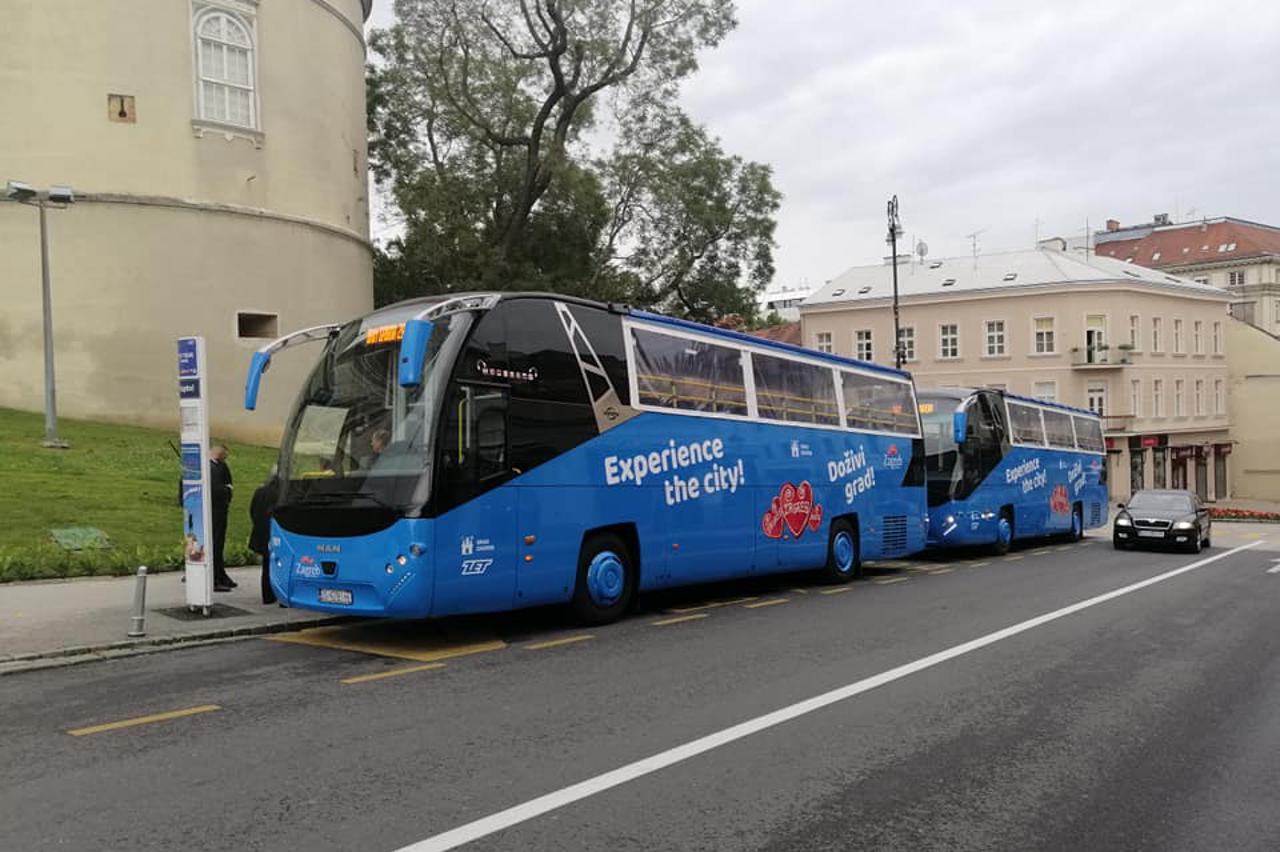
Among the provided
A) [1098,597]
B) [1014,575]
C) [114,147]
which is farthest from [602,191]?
[1098,597]

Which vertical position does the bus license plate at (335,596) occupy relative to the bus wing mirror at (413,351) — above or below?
below

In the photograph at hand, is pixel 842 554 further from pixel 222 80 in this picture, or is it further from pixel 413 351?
pixel 222 80

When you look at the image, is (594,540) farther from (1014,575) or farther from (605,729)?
(1014,575)

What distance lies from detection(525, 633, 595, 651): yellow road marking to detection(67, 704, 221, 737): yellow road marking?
10.9 ft

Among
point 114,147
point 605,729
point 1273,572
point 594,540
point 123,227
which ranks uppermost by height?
point 114,147

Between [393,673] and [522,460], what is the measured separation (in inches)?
101

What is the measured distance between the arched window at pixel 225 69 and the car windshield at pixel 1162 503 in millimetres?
25142

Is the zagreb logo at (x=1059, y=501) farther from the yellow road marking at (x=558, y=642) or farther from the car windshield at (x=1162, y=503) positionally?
the yellow road marking at (x=558, y=642)

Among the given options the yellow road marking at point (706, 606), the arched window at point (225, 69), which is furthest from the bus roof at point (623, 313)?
the arched window at point (225, 69)

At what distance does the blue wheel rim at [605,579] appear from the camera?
11.6 m

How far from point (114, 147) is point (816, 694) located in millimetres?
25654

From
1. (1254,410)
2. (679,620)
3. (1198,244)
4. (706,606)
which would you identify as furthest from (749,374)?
(1198,244)

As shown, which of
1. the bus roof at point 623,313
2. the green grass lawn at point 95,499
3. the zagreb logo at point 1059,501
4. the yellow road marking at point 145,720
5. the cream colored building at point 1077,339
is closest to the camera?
the yellow road marking at point 145,720

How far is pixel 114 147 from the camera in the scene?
27016mm
